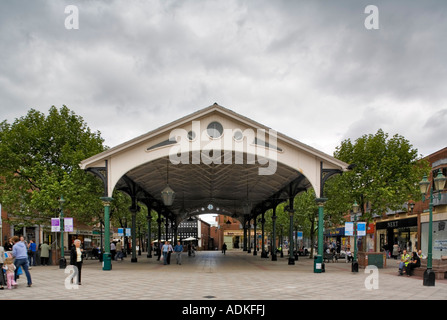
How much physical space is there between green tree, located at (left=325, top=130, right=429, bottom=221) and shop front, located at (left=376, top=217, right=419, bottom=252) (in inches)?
551

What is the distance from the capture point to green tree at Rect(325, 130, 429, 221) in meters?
26.5

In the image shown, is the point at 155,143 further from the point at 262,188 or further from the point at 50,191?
the point at 262,188

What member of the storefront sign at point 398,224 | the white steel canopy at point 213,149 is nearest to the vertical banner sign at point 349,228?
the white steel canopy at point 213,149

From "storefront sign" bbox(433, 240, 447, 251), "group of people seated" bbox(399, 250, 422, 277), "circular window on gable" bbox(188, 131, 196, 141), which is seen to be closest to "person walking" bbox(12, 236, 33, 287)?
"circular window on gable" bbox(188, 131, 196, 141)

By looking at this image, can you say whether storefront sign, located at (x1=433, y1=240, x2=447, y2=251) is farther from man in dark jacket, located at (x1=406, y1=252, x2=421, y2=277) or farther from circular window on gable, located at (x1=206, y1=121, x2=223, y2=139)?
circular window on gable, located at (x1=206, y1=121, x2=223, y2=139)

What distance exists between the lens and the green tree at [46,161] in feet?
86.4

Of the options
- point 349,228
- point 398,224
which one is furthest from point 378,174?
point 398,224

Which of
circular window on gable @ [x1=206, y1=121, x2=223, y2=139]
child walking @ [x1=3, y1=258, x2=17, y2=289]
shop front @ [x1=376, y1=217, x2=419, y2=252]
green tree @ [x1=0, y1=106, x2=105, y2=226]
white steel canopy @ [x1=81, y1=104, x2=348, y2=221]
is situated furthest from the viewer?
shop front @ [x1=376, y1=217, x2=419, y2=252]

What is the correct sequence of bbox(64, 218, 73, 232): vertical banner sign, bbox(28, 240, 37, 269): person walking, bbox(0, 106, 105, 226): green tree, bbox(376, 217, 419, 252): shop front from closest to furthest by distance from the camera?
bbox(64, 218, 73, 232): vertical banner sign
bbox(28, 240, 37, 269): person walking
bbox(0, 106, 105, 226): green tree
bbox(376, 217, 419, 252): shop front

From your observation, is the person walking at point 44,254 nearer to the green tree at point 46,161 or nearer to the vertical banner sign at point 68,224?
the green tree at point 46,161

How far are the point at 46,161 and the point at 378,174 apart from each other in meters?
21.2

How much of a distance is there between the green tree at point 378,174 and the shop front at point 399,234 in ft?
45.9

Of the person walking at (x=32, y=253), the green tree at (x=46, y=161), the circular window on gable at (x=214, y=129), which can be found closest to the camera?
the circular window on gable at (x=214, y=129)
